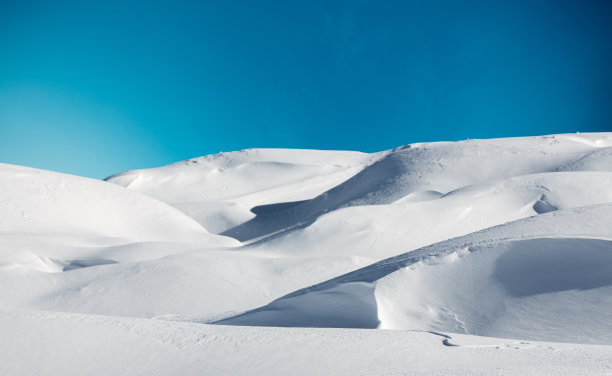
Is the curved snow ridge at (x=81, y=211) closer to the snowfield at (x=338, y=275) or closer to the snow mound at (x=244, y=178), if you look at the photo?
the snowfield at (x=338, y=275)

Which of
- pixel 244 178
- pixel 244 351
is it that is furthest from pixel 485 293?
pixel 244 178

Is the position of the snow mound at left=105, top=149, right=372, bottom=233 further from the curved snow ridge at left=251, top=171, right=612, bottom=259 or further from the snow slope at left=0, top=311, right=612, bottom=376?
the snow slope at left=0, top=311, right=612, bottom=376

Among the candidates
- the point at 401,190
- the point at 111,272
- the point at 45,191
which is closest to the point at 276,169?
the point at 401,190

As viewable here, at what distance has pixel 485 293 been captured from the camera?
389 cm

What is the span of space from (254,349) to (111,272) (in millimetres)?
3858

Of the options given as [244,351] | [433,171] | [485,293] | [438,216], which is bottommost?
[244,351]

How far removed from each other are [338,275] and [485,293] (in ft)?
8.68

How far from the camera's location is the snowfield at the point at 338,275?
2607mm

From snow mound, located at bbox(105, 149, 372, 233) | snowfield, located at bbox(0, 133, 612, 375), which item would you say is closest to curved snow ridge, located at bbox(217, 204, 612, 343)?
snowfield, located at bbox(0, 133, 612, 375)

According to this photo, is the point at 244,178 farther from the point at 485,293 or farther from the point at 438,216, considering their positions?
the point at 485,293

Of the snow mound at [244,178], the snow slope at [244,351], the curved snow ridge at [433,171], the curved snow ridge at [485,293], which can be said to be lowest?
the snow slope at [244,351]

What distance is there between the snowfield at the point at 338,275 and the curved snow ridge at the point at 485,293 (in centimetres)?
1

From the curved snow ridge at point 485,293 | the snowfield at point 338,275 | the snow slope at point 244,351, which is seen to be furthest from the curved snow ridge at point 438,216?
the snow slope at point 244,351

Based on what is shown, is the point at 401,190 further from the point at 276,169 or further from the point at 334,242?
the point at 276,169
